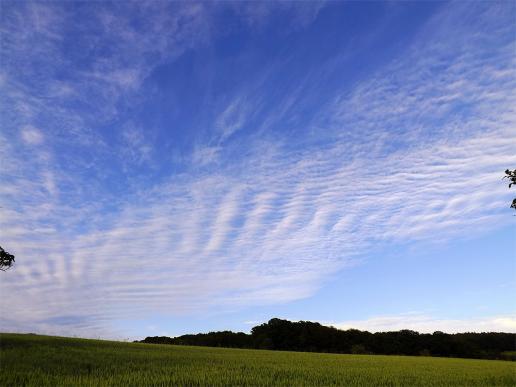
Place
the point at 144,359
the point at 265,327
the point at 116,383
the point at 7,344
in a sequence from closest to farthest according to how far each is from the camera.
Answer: the point at 116,383, the point at 144,359, the point at 7,344, the point at 265,327

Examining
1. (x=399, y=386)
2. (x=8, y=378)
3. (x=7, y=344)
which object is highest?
(x=7, y=344)

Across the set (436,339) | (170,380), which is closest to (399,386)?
(170,380)

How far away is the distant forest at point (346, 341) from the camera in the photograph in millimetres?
100688

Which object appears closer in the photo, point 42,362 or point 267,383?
point 267,383

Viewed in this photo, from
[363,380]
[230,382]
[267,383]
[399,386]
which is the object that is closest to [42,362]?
[230,382]

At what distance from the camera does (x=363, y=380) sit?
18.4 meters

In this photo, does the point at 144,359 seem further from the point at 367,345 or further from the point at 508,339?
the point at 508,339

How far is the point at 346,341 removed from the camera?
10562 centimetres

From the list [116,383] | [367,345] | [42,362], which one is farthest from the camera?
[367,345]

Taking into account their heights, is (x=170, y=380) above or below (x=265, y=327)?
below

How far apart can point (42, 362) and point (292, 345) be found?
9245 cm

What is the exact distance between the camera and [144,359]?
24.8 metres

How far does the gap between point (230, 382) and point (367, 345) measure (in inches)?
3810

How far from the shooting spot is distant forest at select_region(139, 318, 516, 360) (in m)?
101
